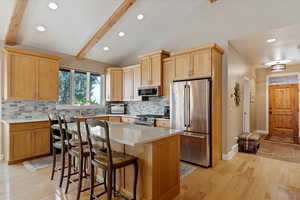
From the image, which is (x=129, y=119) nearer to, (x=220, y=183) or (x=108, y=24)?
(x=108, y=24)

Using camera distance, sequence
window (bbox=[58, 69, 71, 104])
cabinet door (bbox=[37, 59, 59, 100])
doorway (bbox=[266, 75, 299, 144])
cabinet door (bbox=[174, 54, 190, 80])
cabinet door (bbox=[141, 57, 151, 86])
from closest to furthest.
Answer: cabinet door (bbox=[174, 54, 190, 80]) < cabinet door (bbox=[37, 59, 59, 100]) < cabinet door (bbox=[141, 57, 151, 86]) < window (bbox=[58, 69, 71, 104]) < doorway (bbox=[266, 75, 299, 144])

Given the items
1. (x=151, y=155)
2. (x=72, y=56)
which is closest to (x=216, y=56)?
(x=151, y=155)

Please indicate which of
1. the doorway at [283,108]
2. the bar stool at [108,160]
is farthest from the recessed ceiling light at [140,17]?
the doorway at [283,108]

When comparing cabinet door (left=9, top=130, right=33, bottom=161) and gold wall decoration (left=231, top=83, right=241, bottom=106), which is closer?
cabinet door (left=9, top=130, right=33, bottom=161)

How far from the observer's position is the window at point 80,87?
16.0 feet

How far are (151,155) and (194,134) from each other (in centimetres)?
185

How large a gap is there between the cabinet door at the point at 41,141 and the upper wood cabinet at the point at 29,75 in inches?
32.4

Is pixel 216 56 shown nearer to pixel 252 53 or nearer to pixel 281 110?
pixel 252 53

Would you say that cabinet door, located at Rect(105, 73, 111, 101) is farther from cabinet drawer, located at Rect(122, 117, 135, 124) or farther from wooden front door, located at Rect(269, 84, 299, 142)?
wooden front door, located at Rect(269, 84, 299, 142)

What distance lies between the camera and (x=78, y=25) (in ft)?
12.9

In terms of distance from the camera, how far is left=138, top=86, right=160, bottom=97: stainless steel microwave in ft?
14.4

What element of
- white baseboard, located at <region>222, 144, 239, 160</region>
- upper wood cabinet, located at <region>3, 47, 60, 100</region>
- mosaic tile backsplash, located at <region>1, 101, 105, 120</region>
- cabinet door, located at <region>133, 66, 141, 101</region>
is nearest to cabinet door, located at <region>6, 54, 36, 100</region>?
upper wood cabinet, located at <region>3, 47, 60, 100</region>

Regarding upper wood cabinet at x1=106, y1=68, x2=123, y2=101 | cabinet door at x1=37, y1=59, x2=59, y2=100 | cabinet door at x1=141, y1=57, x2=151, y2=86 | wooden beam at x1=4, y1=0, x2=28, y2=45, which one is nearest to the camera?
wooden beam at x1=4, y1=0, x2=28, y2=45

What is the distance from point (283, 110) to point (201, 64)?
4.95m
